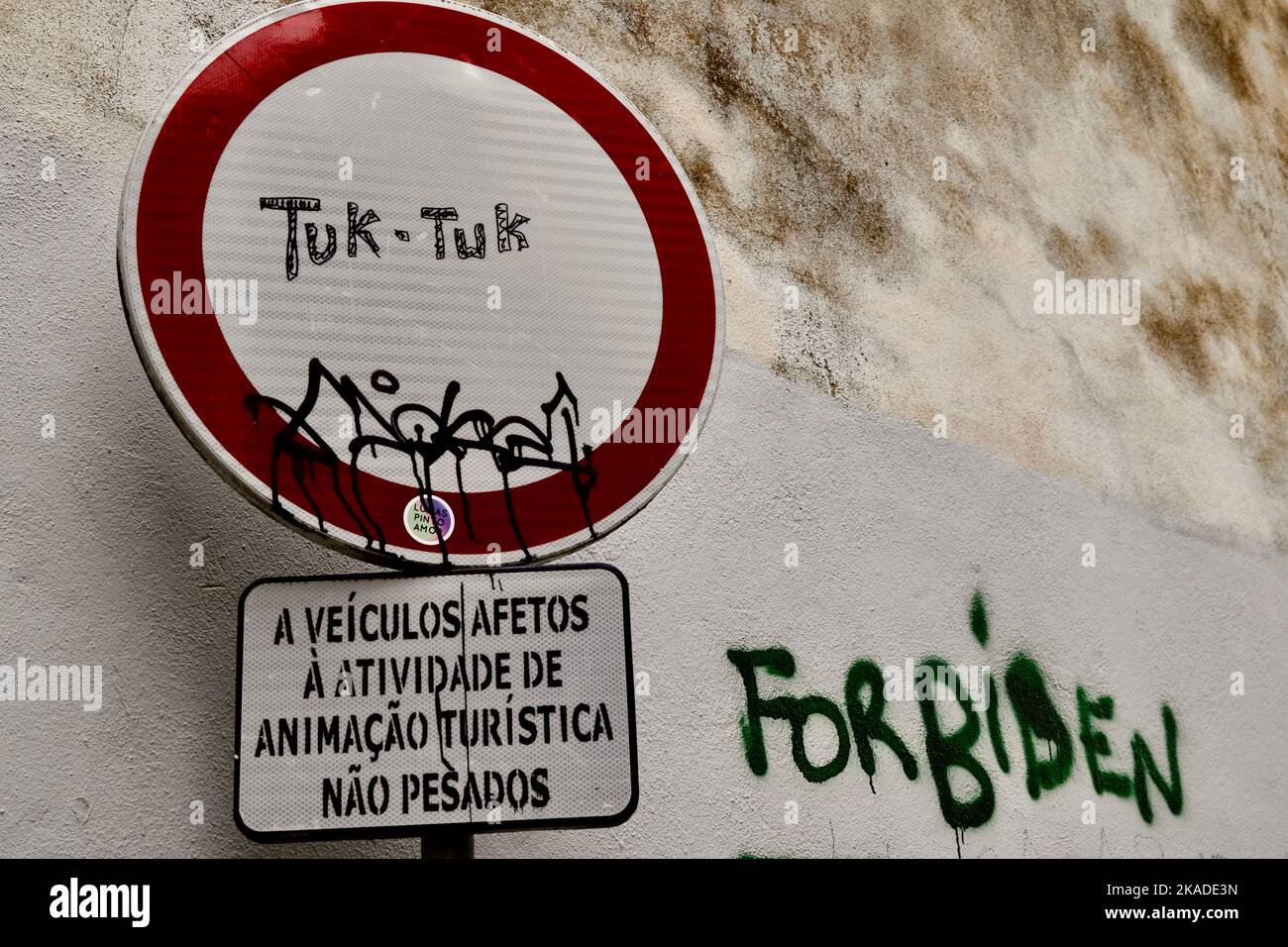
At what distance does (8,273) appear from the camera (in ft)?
6.12

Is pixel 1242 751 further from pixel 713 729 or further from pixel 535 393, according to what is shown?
pixel 535 393

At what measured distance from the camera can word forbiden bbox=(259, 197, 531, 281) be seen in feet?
5.22

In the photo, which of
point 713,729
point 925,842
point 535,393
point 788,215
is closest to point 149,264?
point 535,393

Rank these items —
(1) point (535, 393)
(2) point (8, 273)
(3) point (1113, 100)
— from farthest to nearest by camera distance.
A: (3) point (1113, 100) → (2) point (8, 273) → (1) point (535, 393)

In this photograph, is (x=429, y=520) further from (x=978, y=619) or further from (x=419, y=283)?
(x=978, y=619)

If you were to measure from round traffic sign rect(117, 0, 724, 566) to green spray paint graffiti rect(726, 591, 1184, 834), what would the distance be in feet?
2.53

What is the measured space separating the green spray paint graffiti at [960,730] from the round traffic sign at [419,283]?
2.53 feet

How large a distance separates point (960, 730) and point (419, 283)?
1.41 metres

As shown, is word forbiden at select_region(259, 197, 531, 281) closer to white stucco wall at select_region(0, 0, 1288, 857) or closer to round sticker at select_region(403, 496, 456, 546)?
round sticker at select_region(403, 496, 456, 546)
